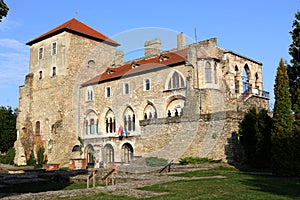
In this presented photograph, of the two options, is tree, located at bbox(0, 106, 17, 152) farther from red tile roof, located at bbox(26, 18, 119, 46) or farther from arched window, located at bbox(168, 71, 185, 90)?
arched window, located at bbox(168, 71, 185, 90)

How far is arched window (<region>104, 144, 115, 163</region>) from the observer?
32466 mm

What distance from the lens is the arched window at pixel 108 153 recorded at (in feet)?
107

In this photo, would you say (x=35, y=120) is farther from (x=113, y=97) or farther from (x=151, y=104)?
(x=151, y=104)

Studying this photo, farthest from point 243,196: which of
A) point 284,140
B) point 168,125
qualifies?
point 168,125

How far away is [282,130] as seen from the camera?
1550 cm

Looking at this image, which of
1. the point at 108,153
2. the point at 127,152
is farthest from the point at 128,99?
the point at 108,153

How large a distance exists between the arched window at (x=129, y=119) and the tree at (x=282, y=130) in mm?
17820

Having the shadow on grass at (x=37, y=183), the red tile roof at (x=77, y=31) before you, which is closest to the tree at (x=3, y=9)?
the shadow on grass at (x=37, y=183)

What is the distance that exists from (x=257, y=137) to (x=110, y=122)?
18.4m

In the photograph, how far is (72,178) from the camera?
16625 millimetres

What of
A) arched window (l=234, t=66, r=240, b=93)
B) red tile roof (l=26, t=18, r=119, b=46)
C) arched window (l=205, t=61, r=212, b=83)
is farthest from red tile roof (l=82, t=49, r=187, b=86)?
red tile roof (l=26, t=18, r=119, b=46)

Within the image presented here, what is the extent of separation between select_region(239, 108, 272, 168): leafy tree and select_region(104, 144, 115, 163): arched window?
50.3 feet

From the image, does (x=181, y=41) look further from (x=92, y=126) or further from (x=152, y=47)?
(x=92, y=126)

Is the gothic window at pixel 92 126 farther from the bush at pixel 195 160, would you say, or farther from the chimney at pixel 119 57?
the bush at pixel 195 160
